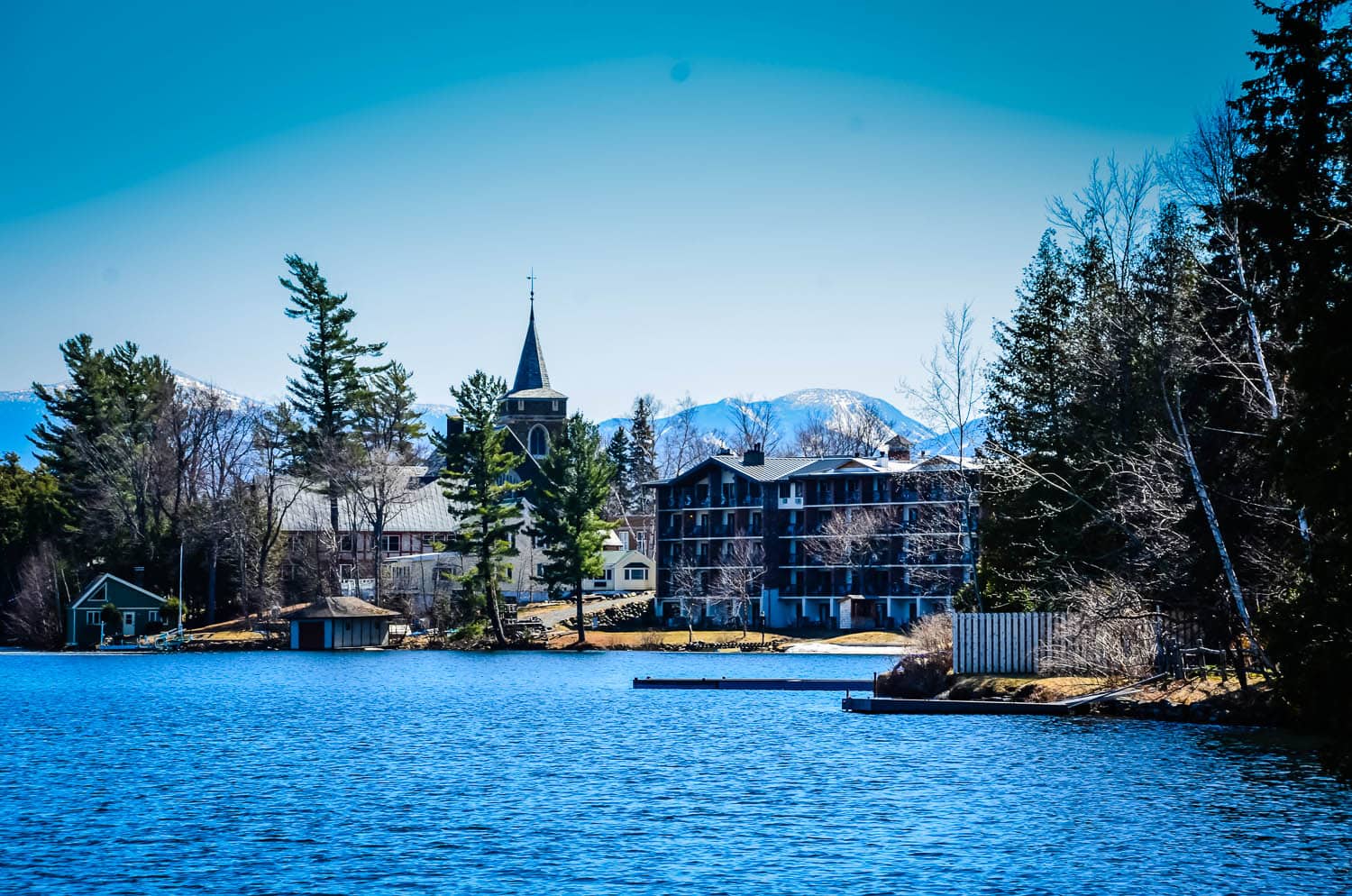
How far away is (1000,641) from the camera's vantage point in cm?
4316

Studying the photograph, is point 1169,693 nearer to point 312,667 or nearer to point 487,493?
point 312,667

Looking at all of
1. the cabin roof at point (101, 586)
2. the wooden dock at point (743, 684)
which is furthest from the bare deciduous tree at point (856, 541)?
the cabin roof at point (101, 586)

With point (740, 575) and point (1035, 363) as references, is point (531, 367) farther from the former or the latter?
point (1035, 363)

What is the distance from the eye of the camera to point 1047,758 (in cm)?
3053

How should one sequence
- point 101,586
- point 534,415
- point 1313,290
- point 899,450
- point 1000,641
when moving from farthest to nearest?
point 534,415 < point 899,450 < point 101,586 < point 1000,641 < point 1313,290

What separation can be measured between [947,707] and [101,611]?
75.2 metres

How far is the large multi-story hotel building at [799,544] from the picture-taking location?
311ft

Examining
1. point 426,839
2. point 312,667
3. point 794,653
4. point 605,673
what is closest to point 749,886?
point 426,839

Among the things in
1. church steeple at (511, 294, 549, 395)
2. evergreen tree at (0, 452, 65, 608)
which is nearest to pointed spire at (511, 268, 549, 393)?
church steeple at (511, 294, 549, 395)

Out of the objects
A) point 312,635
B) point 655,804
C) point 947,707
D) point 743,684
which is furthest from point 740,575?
point 655,804

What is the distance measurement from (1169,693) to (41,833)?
92.3 ft

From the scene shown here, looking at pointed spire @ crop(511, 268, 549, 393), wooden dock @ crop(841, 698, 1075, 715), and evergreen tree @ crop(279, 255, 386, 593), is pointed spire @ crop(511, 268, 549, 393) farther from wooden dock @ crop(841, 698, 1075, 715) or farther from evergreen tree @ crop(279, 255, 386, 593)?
wooden dock @ crop(841, 698, 1075, 715)

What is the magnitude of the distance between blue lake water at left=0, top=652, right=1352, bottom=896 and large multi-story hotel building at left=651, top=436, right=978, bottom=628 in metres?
49.6

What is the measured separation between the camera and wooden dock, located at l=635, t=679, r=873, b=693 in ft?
176
